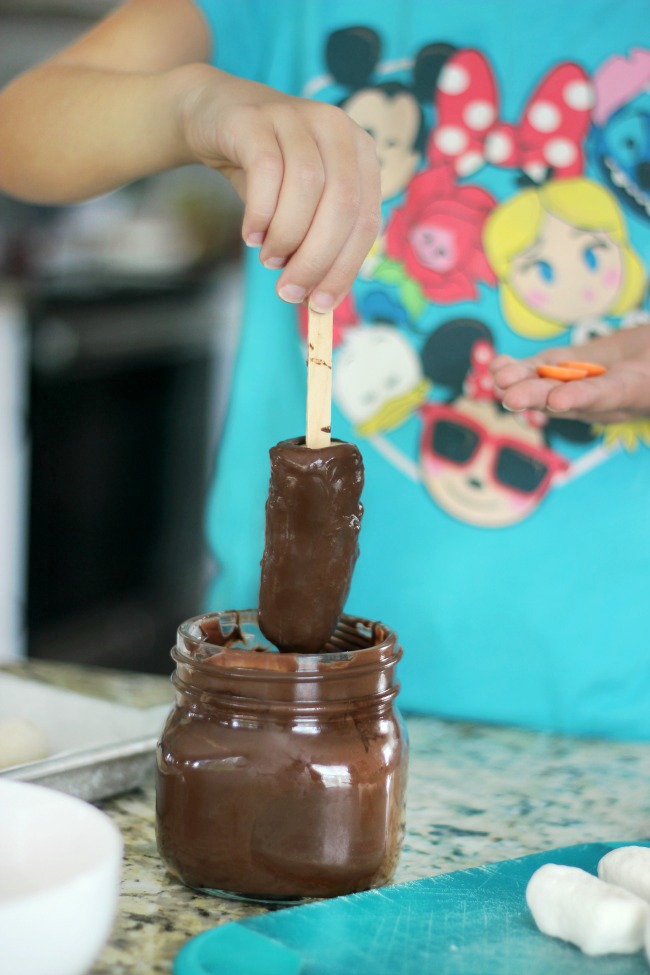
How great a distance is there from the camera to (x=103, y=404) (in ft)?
11.4

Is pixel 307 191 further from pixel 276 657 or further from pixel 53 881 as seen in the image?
pixel 53 881

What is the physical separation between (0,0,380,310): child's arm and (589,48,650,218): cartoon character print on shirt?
0.44 meters

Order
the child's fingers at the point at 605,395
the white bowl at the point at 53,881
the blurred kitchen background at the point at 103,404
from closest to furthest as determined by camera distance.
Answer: the white bowl at the point at 53,881 < the child's fingers at the point at 605,395 < the blurred kitchen background at the point at 103,404

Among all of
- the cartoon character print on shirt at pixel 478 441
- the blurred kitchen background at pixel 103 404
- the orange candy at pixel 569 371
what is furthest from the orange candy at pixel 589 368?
the blurred kitchen background at pixel 103 404

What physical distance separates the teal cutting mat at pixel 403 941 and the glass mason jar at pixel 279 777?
1.4 inches

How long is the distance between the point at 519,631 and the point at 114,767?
1.71ft

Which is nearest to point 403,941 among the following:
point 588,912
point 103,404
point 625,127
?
point 588,912

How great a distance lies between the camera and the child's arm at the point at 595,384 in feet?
3.28

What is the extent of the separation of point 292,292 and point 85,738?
44 centimetres

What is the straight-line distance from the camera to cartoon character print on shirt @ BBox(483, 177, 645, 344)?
1.24 meters

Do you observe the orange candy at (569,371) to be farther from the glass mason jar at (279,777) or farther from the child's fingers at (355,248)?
the glass mason jar at (279,777)

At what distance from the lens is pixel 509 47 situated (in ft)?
4.12

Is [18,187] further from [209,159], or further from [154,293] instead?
[154,293]

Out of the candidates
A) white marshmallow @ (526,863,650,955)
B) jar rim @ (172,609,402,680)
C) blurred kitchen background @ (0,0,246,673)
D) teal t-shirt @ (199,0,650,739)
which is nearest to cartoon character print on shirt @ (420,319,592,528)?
teal t-shirt @ (199,0,650,739)
